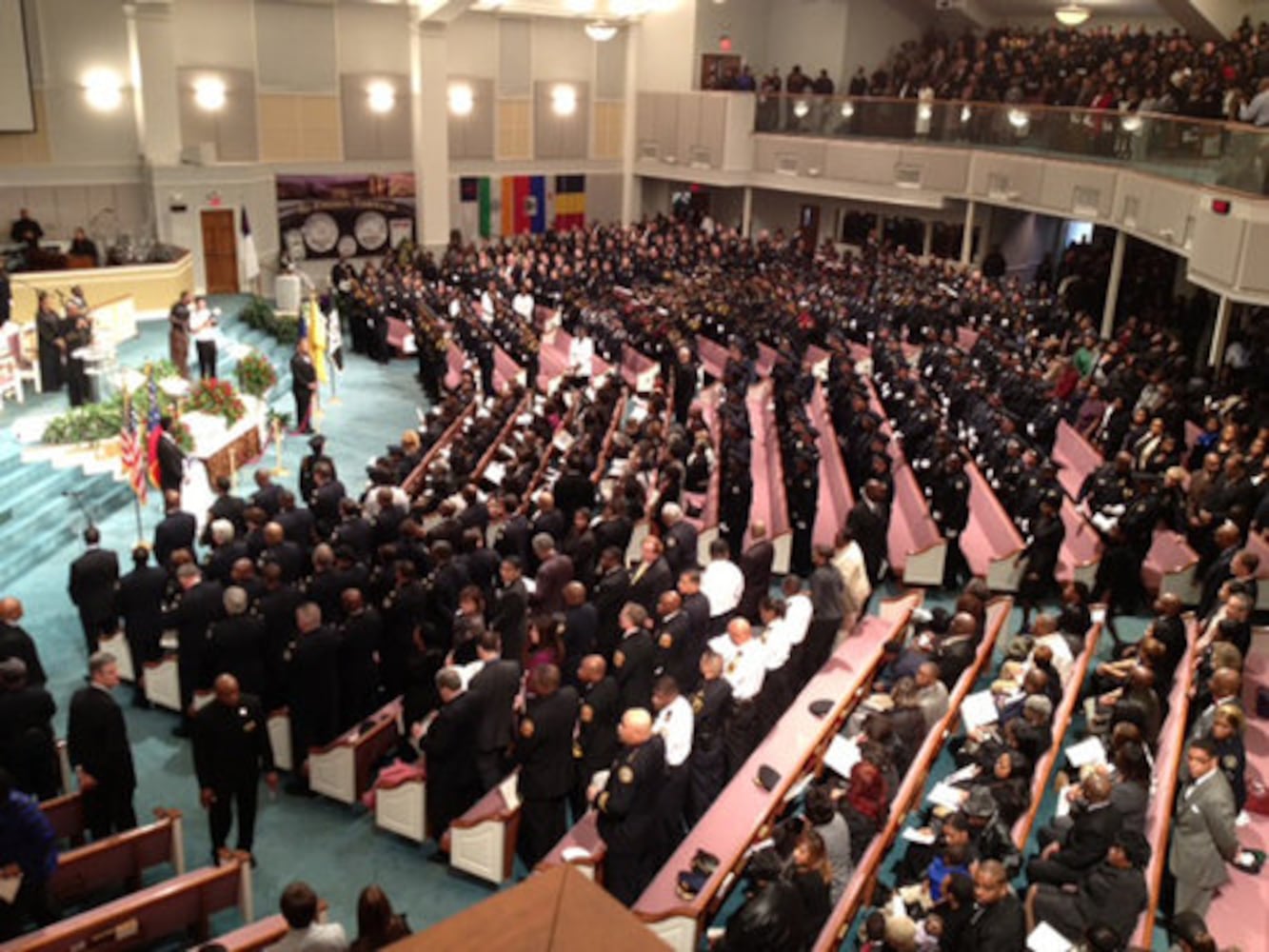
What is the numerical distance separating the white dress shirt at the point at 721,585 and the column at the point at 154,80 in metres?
18.1

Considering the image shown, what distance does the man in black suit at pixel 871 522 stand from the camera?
1056cm

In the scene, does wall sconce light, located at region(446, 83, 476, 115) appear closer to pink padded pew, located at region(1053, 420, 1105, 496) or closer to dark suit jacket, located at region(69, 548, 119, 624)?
pink padded pew, located at region(1053, 420, 1105, 496)

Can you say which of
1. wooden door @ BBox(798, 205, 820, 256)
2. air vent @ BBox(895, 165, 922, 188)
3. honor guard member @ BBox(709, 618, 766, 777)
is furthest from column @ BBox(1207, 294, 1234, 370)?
wooden door @ BBox(798, 205, 820, 256)

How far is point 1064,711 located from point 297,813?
524 cm

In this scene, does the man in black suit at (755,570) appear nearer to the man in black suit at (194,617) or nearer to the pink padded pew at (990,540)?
the pink padded pew at (990,540)

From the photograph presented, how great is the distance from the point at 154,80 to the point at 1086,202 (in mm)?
17528

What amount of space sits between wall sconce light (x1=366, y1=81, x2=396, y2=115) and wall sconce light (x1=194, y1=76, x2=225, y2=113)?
3.44 meters

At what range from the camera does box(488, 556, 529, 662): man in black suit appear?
846cm

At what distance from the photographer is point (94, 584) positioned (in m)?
8.85

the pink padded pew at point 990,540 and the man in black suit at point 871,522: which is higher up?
the man in black suit at point 871,522

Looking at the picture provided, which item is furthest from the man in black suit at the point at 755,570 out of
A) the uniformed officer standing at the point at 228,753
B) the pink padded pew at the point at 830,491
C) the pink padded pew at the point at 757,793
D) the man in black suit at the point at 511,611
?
the uniformed officer standing at the point at 228,753

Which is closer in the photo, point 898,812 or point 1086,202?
point 898,812

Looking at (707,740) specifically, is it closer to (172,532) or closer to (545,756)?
(545,756)

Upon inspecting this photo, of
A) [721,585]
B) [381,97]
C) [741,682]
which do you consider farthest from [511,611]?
[381,97]
